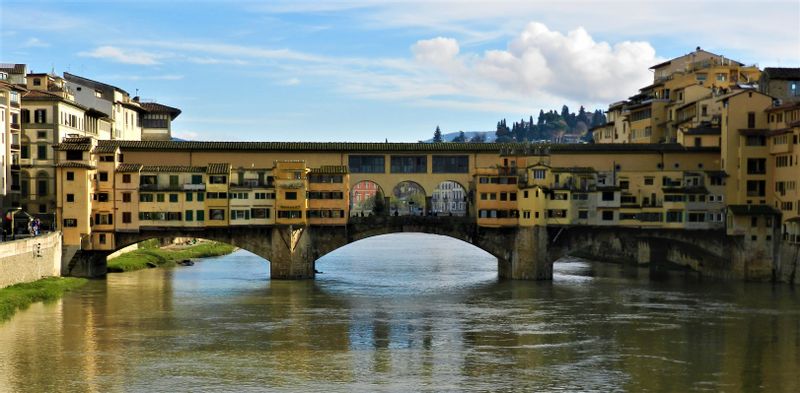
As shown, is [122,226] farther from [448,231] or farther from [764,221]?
[764,221]

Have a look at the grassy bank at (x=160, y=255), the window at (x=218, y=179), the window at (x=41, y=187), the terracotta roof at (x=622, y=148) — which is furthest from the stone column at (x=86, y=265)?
the terracotta roof at (x=622, y=148)

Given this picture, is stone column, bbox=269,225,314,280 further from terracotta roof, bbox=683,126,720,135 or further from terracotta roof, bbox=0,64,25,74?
terracotta roof, bbox=683,126,720,135

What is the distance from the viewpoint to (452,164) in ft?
258

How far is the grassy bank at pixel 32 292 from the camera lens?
54.9 m

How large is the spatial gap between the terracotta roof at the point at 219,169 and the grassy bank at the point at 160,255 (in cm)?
1188

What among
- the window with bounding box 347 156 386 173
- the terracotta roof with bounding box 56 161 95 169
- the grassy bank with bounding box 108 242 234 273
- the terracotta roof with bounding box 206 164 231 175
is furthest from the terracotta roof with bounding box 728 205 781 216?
the grassy bank with bounding box 108 242 234 273

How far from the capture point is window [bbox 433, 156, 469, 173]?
258ft

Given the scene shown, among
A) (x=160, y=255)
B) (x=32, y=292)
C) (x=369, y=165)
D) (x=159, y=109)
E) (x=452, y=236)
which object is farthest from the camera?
(x=159, y=109)

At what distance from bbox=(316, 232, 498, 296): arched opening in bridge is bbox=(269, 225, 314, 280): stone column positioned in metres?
1.65

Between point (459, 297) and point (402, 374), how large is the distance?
23883mm

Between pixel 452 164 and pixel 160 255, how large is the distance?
27.5m

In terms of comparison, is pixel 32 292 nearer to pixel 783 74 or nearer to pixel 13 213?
pixel 13 213

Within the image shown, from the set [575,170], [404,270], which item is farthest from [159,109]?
[575,170]

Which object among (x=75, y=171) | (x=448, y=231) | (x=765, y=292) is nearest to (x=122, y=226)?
(x=75, y=171)
